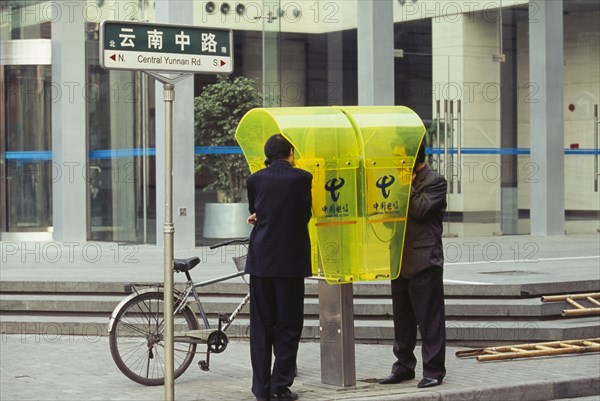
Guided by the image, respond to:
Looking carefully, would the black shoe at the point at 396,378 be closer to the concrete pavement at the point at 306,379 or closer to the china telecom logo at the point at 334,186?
the concrete pavement at the point at 306,379

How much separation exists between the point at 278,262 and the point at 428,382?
1.57 meters

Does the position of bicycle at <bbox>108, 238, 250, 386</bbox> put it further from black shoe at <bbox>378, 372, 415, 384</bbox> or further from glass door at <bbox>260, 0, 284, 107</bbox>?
glass door at <bbox>260, 0, 284, 107</bbox>

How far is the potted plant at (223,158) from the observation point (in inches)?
723

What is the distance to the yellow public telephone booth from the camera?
328 inches

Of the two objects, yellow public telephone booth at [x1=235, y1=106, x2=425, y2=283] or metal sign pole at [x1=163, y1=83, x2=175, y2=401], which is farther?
yellow public telephone booth at [x1=235, y1=106, x2=425, y2=283]

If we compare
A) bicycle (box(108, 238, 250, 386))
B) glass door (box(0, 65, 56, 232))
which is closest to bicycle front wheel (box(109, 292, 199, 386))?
bicycle (box(108, 238, 250, 386))

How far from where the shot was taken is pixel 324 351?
8.63m

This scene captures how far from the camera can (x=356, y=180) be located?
27.6 ft

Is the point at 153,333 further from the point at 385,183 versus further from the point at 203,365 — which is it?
the point at 385,183

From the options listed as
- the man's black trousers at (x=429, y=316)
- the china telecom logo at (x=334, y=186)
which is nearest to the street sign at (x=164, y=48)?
the china telecom logo at (x=334, y=186)

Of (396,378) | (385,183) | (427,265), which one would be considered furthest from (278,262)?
(396,378)

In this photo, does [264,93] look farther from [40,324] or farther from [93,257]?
[40,324]

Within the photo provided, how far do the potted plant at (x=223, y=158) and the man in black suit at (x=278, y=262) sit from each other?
10.2 meters

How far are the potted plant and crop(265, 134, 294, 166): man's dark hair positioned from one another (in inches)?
404
